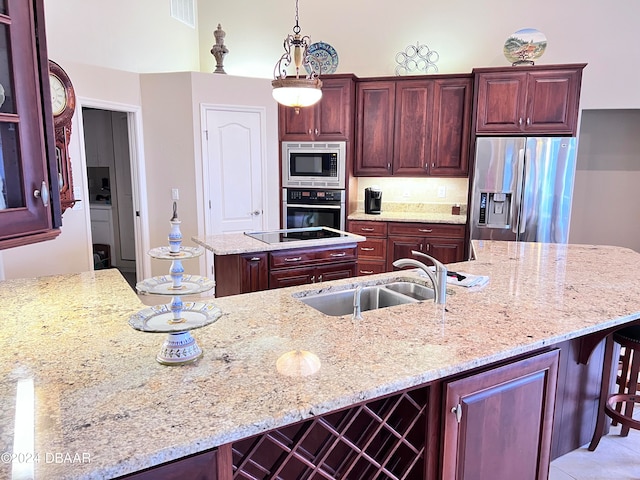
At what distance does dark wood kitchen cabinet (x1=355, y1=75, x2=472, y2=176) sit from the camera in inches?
191

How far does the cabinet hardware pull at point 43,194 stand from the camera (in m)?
1.38

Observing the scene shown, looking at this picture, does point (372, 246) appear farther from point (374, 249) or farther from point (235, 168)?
point (235, 168)

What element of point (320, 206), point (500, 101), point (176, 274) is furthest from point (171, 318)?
point (500, 101)

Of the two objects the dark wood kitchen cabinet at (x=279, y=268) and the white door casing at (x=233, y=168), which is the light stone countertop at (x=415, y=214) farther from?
the dark wood kitchen cabinet at (x=279, y=268)

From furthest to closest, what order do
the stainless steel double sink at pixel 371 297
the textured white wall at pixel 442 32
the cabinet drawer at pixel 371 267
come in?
the cabinet drawer at pixel 371 267, the textured white wall at pixel 442 32, the stainless steel double sink at pixel 371 297

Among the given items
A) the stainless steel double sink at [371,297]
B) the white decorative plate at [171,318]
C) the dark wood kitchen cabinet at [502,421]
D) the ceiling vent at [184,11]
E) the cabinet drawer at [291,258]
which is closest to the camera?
the white decorative plate at [171,318]

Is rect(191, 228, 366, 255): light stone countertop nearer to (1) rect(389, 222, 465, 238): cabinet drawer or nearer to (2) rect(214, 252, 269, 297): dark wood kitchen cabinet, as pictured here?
(2) rect(214, 252, 269, 297): dark wood kitchen cabinet

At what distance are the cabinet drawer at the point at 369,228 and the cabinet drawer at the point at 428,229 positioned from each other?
0.11m

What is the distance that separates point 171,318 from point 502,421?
121 cm

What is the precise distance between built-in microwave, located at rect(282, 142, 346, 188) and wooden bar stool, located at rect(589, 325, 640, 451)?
10.5 ft

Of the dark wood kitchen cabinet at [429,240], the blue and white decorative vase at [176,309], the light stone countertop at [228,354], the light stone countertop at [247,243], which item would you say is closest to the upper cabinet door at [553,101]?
the dark wood kitchen cabinet at [429,240]

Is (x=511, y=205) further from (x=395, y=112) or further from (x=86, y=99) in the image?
(x=86, y=99)

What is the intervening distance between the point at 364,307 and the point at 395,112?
3.29 meters

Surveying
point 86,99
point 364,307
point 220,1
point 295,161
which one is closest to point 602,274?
point 364,307
